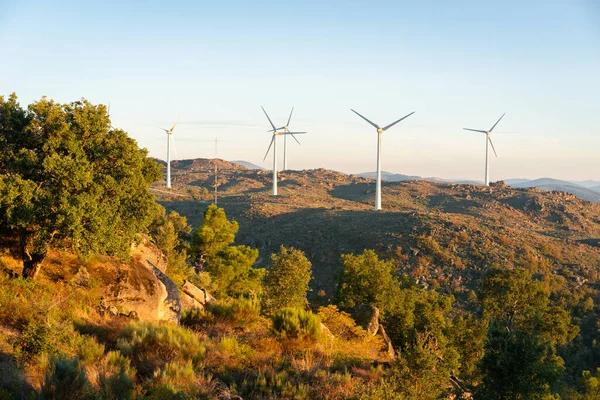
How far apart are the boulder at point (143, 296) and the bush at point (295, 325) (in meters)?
4.75

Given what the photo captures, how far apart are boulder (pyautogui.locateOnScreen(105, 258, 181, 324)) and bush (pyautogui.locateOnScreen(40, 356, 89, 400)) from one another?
25.3ft

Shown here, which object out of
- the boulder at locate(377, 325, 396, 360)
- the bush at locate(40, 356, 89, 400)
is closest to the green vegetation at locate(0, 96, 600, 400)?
the bush at locate(40, 356, 89, 400)

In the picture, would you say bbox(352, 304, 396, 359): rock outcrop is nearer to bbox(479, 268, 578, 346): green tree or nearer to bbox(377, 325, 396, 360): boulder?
bbox(377, 325, 396, 360): boulder

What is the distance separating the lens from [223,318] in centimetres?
1753

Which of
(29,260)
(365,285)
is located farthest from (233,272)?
(29,260)

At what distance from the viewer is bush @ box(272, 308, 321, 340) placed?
15836mm

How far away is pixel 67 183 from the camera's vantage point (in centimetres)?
1602

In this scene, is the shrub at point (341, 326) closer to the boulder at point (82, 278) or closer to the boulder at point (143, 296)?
the boulder at point (143, 296)

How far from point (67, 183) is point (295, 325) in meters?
10.9

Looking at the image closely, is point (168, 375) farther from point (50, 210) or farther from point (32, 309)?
point (50, 210)

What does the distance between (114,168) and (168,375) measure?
11539 mm

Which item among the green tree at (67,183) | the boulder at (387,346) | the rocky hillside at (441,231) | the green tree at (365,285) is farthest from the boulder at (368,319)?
the rocky hillside at (441,231)

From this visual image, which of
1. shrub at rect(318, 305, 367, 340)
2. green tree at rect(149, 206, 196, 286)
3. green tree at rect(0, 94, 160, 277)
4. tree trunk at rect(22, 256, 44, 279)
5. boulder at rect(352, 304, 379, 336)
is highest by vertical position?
green tree at rect(0, 94, 160, 277)

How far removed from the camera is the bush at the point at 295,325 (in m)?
15.8
